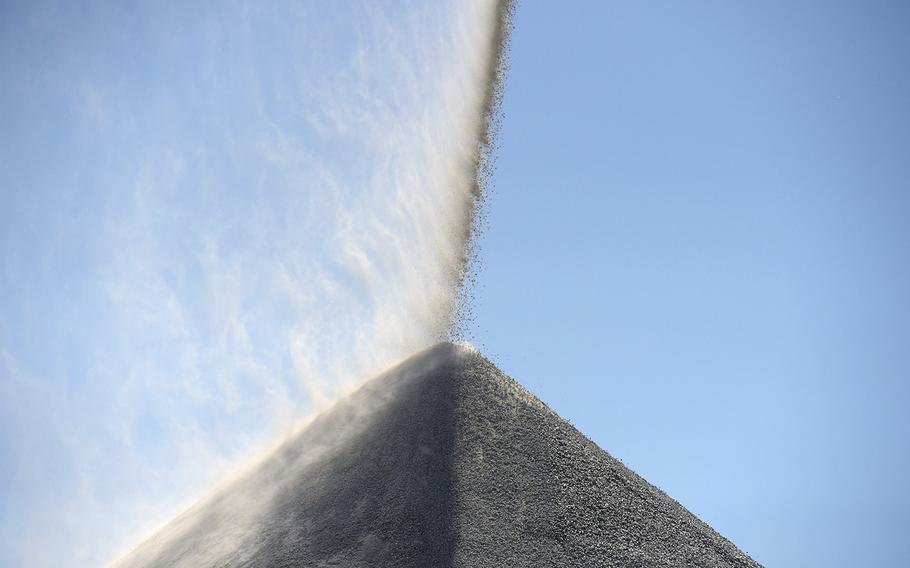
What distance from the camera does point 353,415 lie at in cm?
2245

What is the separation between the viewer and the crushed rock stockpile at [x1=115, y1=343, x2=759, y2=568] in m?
18.2

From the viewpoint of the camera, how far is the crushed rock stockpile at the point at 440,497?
717 inches

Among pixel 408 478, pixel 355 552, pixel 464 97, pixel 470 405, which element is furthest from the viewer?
pixel 464 97

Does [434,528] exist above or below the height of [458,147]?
below

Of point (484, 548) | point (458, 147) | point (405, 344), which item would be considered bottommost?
A: point (405, 344)

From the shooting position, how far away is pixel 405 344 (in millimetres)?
24859

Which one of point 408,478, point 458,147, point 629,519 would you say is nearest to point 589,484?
point 629,519

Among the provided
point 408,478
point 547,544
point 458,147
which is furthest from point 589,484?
point 458,147

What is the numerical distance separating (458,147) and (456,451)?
7880mm

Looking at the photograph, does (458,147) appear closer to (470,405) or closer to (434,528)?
(470,405)

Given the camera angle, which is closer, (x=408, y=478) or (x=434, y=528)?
(x=434, y=528)

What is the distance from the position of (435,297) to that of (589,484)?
6447 millimetres

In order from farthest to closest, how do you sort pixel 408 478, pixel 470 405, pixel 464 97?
pixel 464 97, pixel 470 405, pixel 408 478

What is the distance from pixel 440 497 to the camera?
18.8 meters
